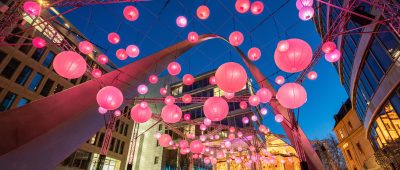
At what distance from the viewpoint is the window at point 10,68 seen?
56.8ft

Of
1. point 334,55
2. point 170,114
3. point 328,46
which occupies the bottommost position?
point 170,114

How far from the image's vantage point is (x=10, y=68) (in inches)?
695

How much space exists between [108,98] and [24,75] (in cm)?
1999

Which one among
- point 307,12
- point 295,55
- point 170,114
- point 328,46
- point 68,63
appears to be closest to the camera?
point 295,55

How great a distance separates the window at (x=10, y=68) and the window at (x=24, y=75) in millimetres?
649

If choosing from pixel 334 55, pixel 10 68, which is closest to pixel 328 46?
pixel 334 55

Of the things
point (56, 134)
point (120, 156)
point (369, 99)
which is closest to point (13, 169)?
point (56, 134)

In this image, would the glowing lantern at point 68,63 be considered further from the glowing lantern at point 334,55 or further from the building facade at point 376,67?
the building facade at point 376,67

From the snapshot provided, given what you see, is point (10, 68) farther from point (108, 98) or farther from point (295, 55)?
point (295, 55)

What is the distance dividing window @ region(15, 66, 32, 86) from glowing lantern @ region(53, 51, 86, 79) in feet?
62.5

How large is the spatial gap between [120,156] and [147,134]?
184 inches

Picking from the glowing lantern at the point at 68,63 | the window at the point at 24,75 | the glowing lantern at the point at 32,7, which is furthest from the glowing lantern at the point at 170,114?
the window at the point at 24,75

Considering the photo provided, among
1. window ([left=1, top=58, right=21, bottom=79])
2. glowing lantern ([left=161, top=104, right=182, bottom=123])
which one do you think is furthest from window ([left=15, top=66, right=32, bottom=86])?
glowing lantern ([left=161, top=104, right=182, bottom=123])

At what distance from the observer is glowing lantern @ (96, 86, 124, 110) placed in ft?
15.5
